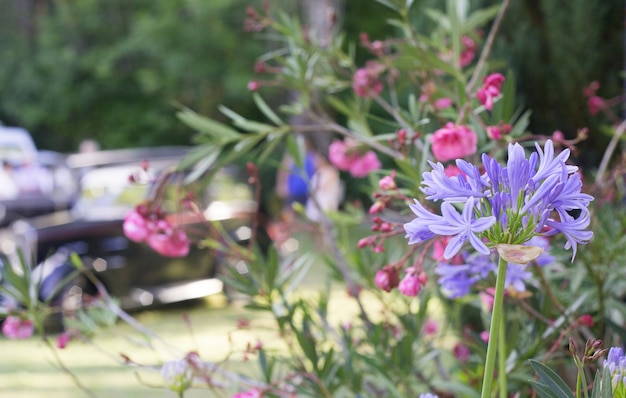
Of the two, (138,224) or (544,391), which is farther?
(138,224)

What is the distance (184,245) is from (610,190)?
44.4 inches

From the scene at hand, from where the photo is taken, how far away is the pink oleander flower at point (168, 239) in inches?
87.1

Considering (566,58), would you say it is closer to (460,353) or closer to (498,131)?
(460,353)

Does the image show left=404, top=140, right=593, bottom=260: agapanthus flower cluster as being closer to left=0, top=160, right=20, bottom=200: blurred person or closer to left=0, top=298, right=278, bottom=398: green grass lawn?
left=0, top=298, right=278, bottom=398: green grass lawn

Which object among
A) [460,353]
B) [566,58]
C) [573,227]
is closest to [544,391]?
[573,227]

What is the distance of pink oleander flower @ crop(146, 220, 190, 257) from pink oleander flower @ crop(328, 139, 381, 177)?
0.52 m

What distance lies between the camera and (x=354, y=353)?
6.24 ft

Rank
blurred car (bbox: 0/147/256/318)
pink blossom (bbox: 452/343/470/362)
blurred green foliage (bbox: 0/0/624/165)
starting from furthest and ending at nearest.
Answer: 1. blurred green foliage (bbox: 0/0/624/165)
2. blurred car (bbox: 0/147/256/318)
3. pink blossom (bbox: 452/343/470/362)

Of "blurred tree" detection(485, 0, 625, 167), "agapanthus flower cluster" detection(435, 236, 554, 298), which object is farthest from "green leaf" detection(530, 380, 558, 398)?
"blurred tree" detection(485, 0, 625, 167)

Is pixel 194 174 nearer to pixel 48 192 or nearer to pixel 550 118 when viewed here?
pixel 550 118

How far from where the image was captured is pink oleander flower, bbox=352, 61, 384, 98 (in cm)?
246

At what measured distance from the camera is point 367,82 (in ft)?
8.16

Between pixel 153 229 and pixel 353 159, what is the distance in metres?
0.64

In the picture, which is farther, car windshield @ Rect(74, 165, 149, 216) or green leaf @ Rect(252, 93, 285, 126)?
car windshield @ Rect(74, 165, 149, 216)
